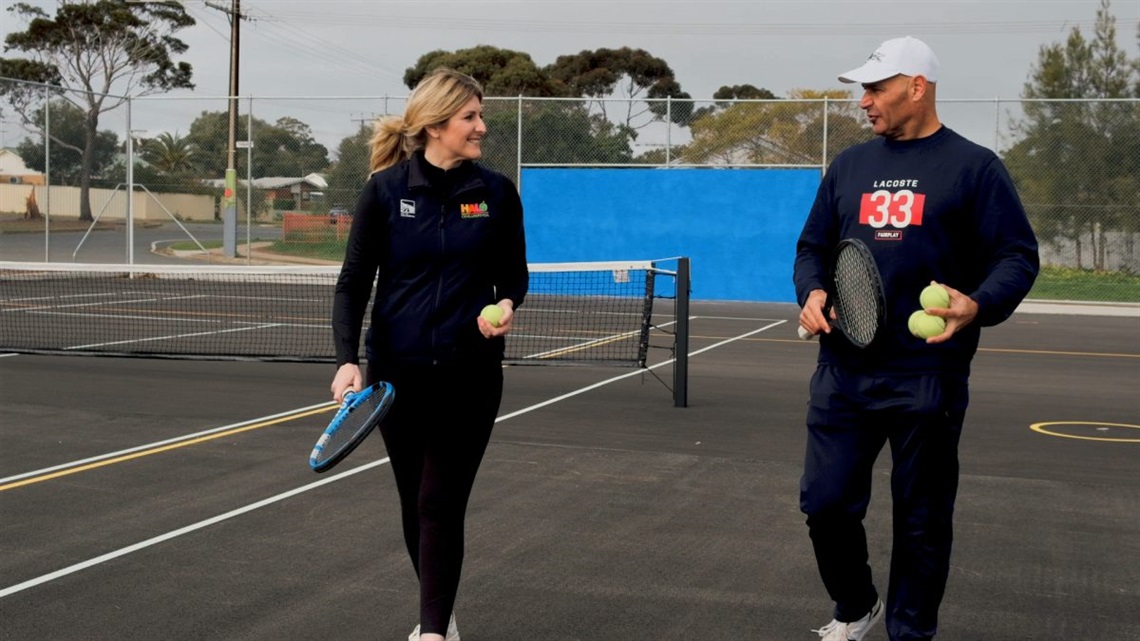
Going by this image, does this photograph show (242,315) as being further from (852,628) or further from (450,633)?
(852,628)

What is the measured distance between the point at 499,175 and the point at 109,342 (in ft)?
43.5

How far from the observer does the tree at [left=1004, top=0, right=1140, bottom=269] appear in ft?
83.3

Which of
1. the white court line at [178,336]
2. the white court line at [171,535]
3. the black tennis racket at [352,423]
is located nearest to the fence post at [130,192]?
the white court line at [178,336]

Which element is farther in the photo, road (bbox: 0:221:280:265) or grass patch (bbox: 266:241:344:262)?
road (bbox: 0:221:280:265)

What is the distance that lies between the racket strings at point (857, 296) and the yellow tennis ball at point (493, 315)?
1171 mm

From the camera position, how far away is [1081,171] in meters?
25.7

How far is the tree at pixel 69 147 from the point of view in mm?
30750

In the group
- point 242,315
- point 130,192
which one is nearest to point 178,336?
point 242,315

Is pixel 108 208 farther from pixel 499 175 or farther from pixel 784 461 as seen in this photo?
pixel 499 175

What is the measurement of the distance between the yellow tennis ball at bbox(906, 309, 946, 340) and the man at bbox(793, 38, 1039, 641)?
139 mm

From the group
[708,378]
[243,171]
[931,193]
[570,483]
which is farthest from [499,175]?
[243,171]

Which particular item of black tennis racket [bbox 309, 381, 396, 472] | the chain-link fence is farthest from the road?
black tennis racket [bbox 309, 381, 396, 472]

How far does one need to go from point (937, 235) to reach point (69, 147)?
29.9 m

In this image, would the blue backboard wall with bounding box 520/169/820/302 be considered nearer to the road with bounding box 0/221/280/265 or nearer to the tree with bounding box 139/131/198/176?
the road with bounding box 0/221/280/265
